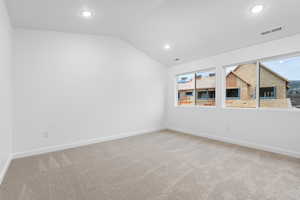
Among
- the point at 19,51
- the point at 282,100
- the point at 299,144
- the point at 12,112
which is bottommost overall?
the point at 299,144

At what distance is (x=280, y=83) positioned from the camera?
3.20 m

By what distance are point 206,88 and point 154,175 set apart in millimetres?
3145

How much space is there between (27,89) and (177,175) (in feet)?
10.6

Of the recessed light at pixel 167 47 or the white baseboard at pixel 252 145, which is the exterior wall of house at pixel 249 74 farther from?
the recessed light at pixel 167 47

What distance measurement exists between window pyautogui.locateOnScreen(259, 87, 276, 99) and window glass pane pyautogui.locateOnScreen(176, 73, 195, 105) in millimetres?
1848

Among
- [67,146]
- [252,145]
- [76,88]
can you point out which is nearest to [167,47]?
[76,88]

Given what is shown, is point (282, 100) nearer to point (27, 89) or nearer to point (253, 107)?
point (253, 107)

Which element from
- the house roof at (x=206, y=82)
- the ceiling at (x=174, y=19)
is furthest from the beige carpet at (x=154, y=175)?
the ceiling at (x=174, y=19)

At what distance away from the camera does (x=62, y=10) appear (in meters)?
2.61

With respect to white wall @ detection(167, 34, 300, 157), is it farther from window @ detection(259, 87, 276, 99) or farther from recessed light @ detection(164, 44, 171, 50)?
recessed light @ detection(164, 44, 171, 50)

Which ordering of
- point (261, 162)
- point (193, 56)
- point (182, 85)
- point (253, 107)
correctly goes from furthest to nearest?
point (182, 85) → point (193, 56) → point (253, 107) → point (261, 162)

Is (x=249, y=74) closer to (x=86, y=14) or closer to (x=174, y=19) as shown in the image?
(x=174, y=19)

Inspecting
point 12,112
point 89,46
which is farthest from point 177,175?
point 89,46

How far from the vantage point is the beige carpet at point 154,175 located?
1.76 metres
